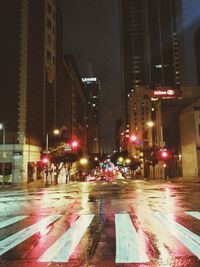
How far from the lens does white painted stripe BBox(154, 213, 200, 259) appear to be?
26.0 ft

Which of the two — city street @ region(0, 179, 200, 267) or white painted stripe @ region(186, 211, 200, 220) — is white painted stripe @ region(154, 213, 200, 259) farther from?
white painted stripe @ region(186, 211, 200, 220)

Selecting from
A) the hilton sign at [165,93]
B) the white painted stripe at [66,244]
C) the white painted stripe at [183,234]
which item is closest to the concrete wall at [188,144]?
the hilton sign at [165,93]

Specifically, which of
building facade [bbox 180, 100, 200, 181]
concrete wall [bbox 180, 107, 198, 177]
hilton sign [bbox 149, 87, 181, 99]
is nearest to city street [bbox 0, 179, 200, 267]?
building facade [bbox 180, 100, 200, 181]

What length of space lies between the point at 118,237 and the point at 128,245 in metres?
1.13

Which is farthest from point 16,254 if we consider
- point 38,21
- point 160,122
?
point 160,122

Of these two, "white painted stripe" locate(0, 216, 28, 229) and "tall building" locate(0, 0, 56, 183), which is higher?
"tall building" locate(0, 0, 56, 183)

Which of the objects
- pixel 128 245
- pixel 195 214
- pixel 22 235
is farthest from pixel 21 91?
pixel 128 245

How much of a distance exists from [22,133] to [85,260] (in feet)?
173

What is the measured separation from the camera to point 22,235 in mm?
10070

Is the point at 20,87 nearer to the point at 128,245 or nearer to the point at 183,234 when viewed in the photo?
the point at 183,234

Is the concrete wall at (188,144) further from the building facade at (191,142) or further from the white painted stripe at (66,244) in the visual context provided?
the white painted stripe at (66,244)

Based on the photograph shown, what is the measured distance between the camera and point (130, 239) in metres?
9.04

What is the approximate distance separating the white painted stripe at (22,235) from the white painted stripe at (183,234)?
4201 millimetres

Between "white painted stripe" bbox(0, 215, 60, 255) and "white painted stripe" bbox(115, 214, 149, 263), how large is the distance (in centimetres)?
259
